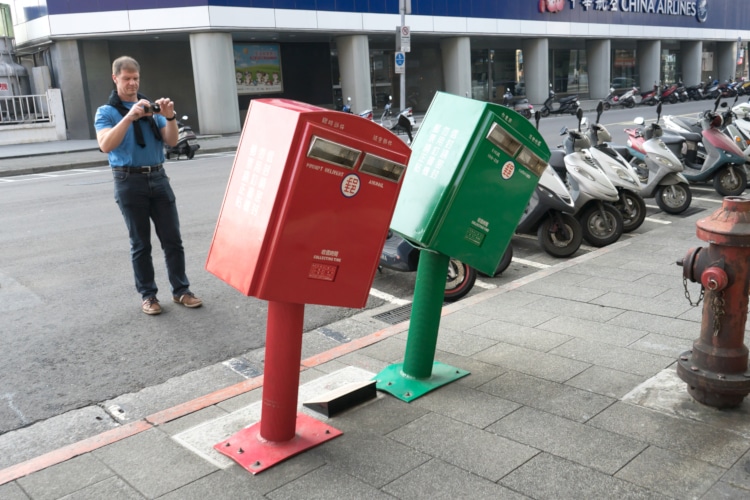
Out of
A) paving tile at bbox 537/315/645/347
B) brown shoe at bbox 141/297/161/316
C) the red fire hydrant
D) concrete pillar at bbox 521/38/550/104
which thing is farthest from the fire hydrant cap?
concrete pillar at bbox 521/38/550/104

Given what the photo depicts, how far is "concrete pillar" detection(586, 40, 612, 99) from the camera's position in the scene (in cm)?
4016

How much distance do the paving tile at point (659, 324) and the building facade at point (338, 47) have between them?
17.6 meters

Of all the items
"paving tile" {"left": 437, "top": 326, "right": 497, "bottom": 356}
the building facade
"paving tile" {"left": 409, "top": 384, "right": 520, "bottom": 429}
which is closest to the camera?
"paving tile" {"left": 409, "top": 384, "right": 520, "bottom": 429}

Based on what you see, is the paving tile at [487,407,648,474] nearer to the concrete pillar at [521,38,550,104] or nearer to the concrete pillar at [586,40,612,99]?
the concrete pillar at [521,38,550,104]

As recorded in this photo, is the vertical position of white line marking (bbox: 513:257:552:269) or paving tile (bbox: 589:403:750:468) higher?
paving tile (bbox: 589:403:750:468)

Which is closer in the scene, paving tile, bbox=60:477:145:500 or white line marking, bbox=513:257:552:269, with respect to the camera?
paving tile, bbox=60:477:145:500

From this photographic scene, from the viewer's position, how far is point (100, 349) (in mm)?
5035

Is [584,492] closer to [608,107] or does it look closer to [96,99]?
[96,99]

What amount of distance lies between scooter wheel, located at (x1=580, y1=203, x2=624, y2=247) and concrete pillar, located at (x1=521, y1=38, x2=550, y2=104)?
30.4 metres

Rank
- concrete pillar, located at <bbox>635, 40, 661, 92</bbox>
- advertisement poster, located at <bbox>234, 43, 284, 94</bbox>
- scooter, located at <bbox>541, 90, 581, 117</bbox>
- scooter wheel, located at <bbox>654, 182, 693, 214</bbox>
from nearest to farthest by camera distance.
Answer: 1. scooter wheel, located at <bbox>654, 182, 693, 214</bbox>
2. advertisement poster, located at <bbox>234, 43, 284, 94</bbox>
3. scooter, located at <bbox>541, 90, 581, 117</bbox>
4. concrete pillar, located at <bbox>635, 40, 661, 92</bbox>

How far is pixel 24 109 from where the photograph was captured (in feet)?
76.0

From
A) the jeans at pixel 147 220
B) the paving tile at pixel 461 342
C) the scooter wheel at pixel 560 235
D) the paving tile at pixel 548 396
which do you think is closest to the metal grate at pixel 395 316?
the paving tile at pixel 461 342

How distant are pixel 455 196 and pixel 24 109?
23.3m

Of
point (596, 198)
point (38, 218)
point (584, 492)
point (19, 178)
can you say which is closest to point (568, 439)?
point (584, 492)
